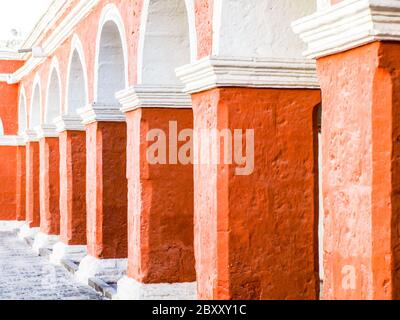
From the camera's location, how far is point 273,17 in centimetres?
573

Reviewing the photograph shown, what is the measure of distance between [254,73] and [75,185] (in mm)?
6975

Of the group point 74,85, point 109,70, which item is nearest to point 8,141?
point 74,85

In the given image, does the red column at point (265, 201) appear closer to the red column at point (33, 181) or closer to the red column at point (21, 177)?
the red column at point (33, 181)

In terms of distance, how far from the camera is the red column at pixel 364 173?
3.67 m

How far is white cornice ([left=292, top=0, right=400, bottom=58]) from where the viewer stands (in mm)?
3602

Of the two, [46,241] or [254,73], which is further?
[46,241]

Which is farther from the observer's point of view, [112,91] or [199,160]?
[112,91]

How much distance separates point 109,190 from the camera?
990 centimetres

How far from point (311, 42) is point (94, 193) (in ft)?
21.0

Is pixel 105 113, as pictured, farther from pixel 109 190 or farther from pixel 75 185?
pixel 75 185

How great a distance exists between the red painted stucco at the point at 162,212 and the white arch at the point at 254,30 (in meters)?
2.04

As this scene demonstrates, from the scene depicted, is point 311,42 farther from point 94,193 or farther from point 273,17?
point 94,193

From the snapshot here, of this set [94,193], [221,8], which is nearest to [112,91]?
[94,193]
